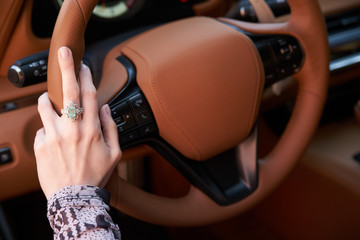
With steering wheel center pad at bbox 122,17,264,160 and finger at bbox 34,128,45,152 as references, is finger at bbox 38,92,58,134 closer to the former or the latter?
finger at bbox 34,128,45,152

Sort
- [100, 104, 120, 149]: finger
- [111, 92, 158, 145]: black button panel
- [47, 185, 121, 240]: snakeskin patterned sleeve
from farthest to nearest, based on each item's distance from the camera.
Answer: [111, 92, 158, 145]: black button panel
[100, 104, 120, 149]: finger
[47, 185, 121, 240]: snakeskin patterned sleeve

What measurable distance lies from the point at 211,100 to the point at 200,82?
42mm

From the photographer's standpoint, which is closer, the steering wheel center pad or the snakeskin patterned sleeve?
the snakeskin patterned sleeve

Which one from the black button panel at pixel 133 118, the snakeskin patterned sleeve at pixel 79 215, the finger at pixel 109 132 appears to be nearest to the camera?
the snakeskin patterned sleeve at pixel 79 215

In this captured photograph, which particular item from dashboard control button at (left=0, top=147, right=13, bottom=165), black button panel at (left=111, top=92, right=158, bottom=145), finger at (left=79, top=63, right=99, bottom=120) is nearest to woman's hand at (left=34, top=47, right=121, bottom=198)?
finger at (left=79, top=63, right=99, bottom=120)

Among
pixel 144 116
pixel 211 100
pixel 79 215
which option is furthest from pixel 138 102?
pixel 79 215

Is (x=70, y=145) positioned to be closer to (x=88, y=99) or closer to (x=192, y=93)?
(x=88, y=99)

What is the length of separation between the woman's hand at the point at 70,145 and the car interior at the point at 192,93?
33mm

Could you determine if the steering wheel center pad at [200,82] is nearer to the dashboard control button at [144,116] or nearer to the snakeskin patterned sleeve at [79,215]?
the dashboard control button at [144,116]

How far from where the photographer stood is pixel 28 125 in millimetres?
930

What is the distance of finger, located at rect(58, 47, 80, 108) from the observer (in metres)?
0.65

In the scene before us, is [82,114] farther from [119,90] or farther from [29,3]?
[29,3]

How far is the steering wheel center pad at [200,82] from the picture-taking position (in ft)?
2.77

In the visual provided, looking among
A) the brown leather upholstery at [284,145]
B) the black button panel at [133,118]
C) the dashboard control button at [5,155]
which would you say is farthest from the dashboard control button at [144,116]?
the dashboard control button at [5,155]
